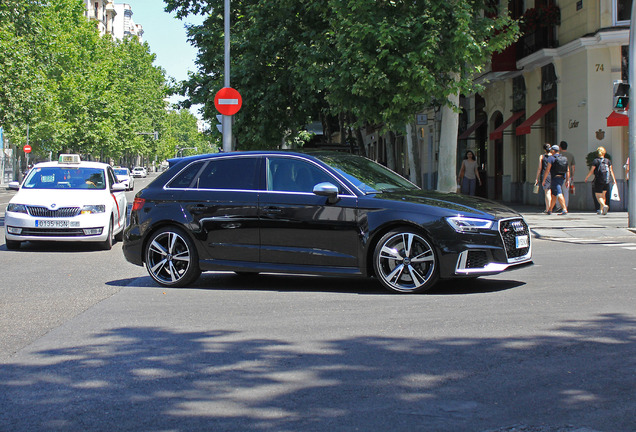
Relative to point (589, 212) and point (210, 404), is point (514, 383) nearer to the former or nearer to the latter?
point (210, 404)

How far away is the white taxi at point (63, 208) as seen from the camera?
46.9ft

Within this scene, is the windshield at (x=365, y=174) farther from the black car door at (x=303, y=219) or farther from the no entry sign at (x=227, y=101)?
the no entry sign at (x=227, y=101)

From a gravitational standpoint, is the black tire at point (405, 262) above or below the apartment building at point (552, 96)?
below

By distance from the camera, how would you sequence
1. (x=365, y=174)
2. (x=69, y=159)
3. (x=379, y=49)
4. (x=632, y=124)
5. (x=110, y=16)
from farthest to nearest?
(x=110, y=16) → (x=379, y=49) → (x=632, y=124) → (x=69, y=159) → (x=365, y=174)

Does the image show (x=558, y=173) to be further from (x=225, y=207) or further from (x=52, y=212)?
(x=225, y=207)

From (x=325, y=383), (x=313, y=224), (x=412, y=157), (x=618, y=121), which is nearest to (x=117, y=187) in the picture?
(x=313, y=224)

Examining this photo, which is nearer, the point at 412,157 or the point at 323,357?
the point at 323,357

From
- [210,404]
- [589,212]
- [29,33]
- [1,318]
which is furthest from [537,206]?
[29,33]

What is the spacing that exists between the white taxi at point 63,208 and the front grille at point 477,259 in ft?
27.0

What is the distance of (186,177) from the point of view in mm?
9781

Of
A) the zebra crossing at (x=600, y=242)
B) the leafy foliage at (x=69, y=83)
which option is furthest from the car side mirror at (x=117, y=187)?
the leafy foliage at (x=69, y=83)

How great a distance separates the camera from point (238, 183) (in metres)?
9.44

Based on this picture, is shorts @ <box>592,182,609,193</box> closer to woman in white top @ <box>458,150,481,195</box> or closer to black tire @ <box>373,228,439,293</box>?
woman in white top @ <box>458,150,481,195</box>

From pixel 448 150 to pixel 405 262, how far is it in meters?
12.4
